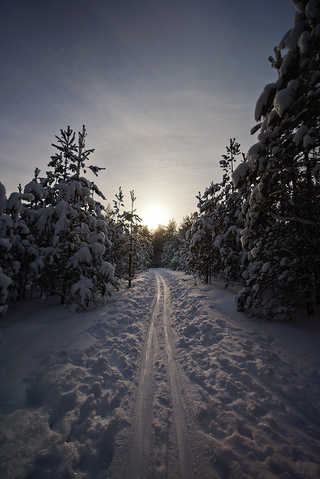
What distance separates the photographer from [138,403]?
11.8 ft

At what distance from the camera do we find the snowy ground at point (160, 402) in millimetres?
2484

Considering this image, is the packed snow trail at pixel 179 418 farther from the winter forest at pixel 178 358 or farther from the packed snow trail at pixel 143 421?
the packed snow trail at pixel 143 421

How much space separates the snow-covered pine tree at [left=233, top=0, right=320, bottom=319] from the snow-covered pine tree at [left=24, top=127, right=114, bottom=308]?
6159mm

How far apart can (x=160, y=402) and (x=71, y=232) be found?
7000mm

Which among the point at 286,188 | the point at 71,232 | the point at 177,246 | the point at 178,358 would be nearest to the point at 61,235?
the point at 71,232

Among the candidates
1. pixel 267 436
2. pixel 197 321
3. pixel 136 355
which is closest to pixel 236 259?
pixel 197 321

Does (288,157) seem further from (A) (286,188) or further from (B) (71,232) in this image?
(B) (71,232)

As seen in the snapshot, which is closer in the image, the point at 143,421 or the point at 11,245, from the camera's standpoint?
the point at 143,421

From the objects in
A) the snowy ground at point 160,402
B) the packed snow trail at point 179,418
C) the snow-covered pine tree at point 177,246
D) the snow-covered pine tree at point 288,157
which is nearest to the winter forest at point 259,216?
the snow-covered pine tree at point 288,157

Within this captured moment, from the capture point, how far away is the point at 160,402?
3.63m

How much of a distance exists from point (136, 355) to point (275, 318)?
Answer: 16.7 feet

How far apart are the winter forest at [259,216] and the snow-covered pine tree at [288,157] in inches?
0.8

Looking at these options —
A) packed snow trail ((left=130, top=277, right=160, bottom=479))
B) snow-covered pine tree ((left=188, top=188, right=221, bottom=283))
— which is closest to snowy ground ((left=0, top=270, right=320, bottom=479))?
packed snow trail ((left=130, top=277, right=160, bottom=479))

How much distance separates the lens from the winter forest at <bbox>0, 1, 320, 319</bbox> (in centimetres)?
337
